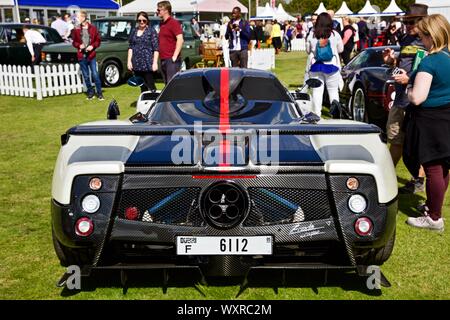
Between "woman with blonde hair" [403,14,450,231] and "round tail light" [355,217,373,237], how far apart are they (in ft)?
5.30

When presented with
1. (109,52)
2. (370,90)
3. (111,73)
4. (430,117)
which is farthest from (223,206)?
(111,73)

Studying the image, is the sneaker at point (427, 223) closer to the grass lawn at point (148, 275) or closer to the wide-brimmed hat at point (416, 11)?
the grass lawn at point (148, 275)

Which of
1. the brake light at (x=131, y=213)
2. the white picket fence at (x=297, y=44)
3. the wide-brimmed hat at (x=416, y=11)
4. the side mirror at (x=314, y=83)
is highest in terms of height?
the wide-brimmed hat at (x=416, y=11)

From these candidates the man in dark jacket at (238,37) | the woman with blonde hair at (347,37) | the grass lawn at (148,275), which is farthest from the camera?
the woman with blonde hair at (347,37)

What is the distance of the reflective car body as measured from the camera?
293 centimetres

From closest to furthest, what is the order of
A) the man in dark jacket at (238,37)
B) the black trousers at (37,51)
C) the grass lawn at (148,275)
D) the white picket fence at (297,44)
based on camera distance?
the grass lawn at (148,275)
the man in dark jacket at (238,37)
the black trousers at (37,51)
the white picket fence at (297,44)

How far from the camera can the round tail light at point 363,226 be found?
296 centimetres

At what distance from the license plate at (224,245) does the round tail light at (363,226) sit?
1.68 feet

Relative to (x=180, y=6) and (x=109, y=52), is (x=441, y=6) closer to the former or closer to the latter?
(x=180, y=6)

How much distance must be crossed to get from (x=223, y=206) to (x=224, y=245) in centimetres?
22

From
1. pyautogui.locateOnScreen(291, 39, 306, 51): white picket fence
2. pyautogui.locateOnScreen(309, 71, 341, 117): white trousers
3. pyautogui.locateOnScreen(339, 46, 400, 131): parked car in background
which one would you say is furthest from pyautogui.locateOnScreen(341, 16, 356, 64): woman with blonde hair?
pyautogui.locateOnScreen(291, 39, 306, 51): white picket fence

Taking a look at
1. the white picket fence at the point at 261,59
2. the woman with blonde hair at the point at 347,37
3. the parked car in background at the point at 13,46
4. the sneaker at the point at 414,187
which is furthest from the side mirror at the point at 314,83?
the white picket fence at the point at 261,59
